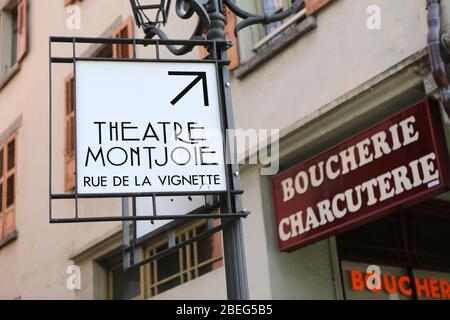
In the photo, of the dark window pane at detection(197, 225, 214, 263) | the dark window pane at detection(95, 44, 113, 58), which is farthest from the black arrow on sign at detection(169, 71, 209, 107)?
the dark window pane at detection(95, 44, 113, 58)

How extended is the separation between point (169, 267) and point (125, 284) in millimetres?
1406

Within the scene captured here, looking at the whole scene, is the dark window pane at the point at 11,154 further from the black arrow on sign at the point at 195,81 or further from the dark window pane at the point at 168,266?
the black arrow on sign at the point at 195,81

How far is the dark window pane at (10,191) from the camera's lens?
14570mm

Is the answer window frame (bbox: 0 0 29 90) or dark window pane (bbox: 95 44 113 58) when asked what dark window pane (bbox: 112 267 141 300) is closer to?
dark window pane (bbox: 95 44 113 58)

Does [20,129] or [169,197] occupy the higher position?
[20,129]

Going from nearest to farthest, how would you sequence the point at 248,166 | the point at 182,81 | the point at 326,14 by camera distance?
1. the point at 182,81
2. the point at 326,14
3. the point at 248,166

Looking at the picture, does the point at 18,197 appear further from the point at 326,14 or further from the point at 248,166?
the point at 326,14

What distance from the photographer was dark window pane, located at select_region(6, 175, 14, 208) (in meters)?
14.6

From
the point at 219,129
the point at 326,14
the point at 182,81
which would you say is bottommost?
the point at 219,129

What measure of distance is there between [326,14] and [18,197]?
25.2 ft

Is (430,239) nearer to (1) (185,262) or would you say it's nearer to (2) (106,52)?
(1) (185,262)

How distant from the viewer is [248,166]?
360 inches

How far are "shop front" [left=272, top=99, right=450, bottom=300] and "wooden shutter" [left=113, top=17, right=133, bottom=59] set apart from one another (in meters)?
4.00
